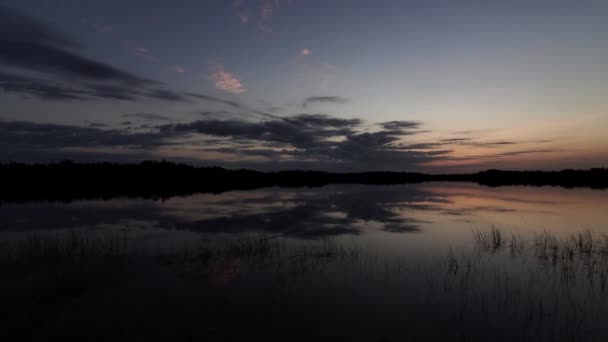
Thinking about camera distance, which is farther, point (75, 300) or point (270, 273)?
point (270, 273)

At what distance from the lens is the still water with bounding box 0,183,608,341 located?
741 centimetres

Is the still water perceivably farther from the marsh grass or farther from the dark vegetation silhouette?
the dark vegetation silhouette

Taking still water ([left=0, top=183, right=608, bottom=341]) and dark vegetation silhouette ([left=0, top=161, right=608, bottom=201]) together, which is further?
dark vegetation silhouette ([left=0, top=161, right=608, bottom=201])

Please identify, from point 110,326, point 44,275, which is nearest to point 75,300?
point 110,326

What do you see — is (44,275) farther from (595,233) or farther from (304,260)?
(595,233)

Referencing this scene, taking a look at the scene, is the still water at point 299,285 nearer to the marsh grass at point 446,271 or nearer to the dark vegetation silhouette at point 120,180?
the marsh grass at point 446,271

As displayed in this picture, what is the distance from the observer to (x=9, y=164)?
64.9m

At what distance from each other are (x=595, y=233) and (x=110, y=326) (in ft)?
82.8

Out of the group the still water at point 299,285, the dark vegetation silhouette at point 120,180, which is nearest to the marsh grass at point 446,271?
the still water at point 299,285

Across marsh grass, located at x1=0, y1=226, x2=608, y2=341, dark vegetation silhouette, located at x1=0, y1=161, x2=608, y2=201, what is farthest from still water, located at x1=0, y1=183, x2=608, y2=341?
dark vegetation silhouette, located at x1=0, y1=161, x2=608, y2=201

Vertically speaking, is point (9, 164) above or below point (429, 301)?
above

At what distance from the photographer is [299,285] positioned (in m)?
10.3

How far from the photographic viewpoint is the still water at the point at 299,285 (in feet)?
24.3

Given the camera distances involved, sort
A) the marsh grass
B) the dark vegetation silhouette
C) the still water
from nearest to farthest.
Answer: the still water < the marsh grass < the dark vegetation silhouette
